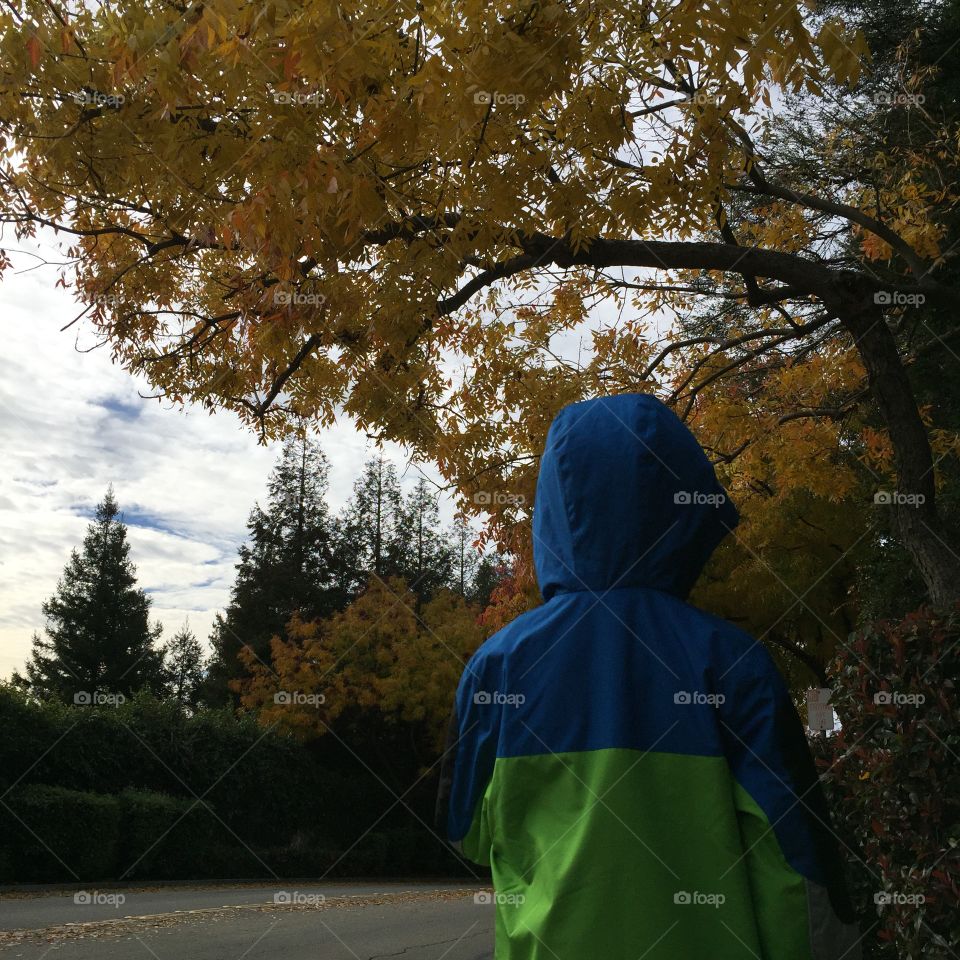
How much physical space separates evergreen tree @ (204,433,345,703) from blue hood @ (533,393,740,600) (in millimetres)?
33186

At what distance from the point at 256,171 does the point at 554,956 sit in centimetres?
531

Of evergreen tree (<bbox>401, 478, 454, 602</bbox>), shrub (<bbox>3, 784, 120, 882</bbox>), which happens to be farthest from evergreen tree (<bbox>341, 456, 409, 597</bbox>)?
shrub (<bbox>3, 784, 120, 882</bbox>)

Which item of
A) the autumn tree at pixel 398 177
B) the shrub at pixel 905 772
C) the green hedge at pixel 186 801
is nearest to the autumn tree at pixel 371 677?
the green hedge at pixel 186 801

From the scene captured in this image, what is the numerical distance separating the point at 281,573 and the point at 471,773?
119 ft

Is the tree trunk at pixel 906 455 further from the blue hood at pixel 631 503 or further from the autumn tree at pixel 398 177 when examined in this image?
the blue hood at pixel 631 503

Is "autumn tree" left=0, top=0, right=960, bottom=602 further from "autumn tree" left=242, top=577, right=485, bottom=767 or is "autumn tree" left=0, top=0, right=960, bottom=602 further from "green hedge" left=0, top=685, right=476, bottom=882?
"autumn tree" left=242, top=577, right=485, bottom=767

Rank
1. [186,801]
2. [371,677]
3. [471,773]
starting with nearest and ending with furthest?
[471,773] → [186,801] → [371,677]

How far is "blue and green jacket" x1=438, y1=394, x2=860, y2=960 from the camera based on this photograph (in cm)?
184

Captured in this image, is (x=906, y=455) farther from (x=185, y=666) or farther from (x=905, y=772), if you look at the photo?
(x=185, y=666)

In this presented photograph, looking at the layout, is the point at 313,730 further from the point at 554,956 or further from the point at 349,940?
the point at 554,956

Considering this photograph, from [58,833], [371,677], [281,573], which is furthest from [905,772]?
[281,573]

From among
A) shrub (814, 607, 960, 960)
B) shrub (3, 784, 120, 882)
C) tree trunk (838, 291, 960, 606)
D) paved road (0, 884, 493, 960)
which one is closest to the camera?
shrub (814, 607, 960, 960)

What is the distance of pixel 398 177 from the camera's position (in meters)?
6.79

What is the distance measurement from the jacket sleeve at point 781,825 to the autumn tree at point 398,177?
3.98m
